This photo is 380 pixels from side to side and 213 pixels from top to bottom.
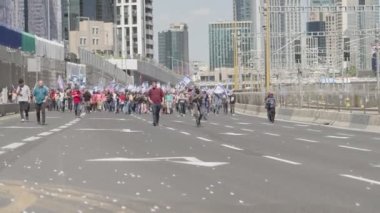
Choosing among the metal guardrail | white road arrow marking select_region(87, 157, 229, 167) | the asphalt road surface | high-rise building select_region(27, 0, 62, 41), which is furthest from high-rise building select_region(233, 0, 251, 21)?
white road arrow marking select_region(87, 157, 229, 167)

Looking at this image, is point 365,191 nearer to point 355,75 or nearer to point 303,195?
point 303,195

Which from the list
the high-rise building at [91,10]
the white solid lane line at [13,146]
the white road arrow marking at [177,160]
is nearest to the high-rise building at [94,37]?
the high-rise building at [91,10]

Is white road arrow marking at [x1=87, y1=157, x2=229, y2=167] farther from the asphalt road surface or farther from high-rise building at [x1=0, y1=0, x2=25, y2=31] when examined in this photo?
high-rise building at [x1=0, y1=0, x2=25, y2=31]

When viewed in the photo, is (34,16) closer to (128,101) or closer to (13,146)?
(128,101)

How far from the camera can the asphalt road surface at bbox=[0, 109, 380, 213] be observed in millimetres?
8656

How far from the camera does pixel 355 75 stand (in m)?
129

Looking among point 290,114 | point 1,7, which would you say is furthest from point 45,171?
point 1,7

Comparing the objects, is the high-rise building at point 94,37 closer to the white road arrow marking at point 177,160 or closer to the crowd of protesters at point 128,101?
the crowd of protesters at point 128,101

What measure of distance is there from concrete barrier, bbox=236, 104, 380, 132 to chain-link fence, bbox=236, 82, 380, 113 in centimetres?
112

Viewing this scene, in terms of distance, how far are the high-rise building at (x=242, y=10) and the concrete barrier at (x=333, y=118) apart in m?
47.1

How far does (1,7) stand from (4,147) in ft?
146

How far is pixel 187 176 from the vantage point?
11234 mm

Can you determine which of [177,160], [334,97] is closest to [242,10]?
[334,97]

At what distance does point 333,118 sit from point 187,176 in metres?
22.7
